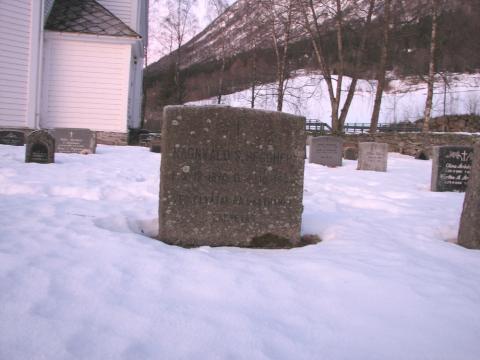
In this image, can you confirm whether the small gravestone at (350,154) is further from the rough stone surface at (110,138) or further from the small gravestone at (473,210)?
the small gravestone at (473,210)

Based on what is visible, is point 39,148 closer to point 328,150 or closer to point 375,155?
point 328,150

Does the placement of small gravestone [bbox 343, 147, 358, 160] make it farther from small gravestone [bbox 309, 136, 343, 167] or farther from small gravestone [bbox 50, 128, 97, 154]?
small gravestone [bbox 50, 128, 97, 154]

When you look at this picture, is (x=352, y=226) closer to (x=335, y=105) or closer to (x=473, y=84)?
(x=335, y=105)

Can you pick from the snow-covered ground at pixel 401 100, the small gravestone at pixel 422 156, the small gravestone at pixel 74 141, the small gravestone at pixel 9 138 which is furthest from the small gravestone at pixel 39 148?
the small gravestone at pixel 422 156

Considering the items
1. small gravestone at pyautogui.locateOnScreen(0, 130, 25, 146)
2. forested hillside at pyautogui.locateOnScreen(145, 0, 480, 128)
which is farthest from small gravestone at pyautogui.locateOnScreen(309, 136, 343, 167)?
small gravestone at pyautogui.locateOnScreen(0, 130, 25, 146)

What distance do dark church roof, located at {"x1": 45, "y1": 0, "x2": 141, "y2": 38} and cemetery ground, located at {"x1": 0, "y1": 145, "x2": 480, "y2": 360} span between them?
39.7ft

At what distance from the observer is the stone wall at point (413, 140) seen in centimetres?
1489

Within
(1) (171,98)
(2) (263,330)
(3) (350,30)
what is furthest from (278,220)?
(1) (171,98)

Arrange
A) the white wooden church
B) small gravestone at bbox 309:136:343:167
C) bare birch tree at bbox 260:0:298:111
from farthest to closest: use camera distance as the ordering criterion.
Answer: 1. bare birch tree at bbox 260:0:298:111
2. the white wooden church
3. small gravestone at bbox 309:136:343:167

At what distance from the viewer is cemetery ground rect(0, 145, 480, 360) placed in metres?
1.48

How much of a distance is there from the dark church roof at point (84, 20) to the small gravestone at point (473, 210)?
13.5 m

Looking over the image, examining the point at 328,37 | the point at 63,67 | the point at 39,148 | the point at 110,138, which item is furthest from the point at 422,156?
the point at 63,67

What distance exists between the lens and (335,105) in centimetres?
1616

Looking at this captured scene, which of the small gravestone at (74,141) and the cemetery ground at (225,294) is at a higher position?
the small gravestone at (74,141)
